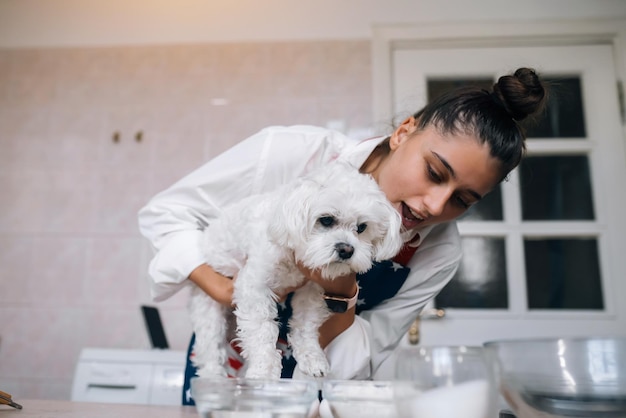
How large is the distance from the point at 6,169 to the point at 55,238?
475 millimetres

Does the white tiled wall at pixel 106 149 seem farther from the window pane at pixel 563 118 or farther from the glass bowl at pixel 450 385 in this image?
the glass bowl at pixel 450 385

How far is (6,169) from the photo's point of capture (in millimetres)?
2742

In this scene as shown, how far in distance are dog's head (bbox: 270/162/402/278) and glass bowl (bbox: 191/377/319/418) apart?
0.36 metres

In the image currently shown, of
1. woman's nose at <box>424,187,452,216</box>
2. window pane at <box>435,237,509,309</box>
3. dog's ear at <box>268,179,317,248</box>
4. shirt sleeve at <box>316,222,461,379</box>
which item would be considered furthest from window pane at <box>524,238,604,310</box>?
dog's ear at <box>268,179,317,248</box>

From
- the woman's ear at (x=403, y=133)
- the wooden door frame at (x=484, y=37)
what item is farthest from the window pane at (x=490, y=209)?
the woman's ear at (x=403, y=133)

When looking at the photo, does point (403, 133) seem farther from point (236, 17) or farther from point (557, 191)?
point (236, 17)

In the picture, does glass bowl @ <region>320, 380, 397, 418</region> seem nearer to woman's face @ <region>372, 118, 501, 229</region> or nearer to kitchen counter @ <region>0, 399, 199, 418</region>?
kitchen counter @ <region>0, 399, 199, 418</region>

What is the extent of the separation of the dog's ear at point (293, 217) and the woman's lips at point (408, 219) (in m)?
0.24

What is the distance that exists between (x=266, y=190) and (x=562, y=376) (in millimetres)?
824

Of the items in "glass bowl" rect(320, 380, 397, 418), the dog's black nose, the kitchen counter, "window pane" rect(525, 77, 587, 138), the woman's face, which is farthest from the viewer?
"window pane" rect(525, 77, 587, 138)

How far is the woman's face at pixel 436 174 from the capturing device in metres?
1.03

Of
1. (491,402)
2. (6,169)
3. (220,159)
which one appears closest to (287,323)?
(220,159)

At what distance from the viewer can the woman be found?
1050 mm

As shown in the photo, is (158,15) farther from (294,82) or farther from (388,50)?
(388,50)
